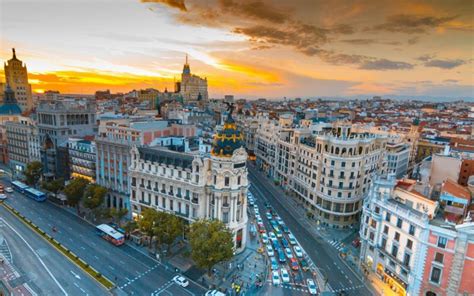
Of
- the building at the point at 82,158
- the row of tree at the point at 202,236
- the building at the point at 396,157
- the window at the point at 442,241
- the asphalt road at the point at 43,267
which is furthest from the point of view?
the building at the point at 396,157

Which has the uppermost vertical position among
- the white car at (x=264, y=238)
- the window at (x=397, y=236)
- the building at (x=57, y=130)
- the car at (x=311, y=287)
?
the building at (x=57, y=130)

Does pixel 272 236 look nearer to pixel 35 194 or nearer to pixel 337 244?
pixel 337 244

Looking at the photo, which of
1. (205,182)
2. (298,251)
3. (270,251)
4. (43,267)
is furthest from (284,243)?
(43,267)

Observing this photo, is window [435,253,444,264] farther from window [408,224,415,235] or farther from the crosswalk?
the crosswalk

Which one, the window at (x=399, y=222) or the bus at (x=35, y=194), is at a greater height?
the window at (x=399, y=222)

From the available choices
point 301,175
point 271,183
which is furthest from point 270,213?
point 271,183

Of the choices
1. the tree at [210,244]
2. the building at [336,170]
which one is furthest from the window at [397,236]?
the tree at [210,244]

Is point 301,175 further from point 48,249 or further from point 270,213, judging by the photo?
point 48,249

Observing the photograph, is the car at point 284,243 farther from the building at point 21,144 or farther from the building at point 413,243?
the building at point 21,144

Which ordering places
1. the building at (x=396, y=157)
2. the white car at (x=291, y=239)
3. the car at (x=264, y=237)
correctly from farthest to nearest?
the building at (x=396, y=157) → the white car at (x=291, y=239) → the car at (x=264, y=237)
